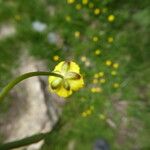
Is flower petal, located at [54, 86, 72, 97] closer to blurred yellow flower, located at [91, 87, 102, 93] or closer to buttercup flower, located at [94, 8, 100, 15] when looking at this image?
blurred yellow flower, located at [91, 87, 102, 93]

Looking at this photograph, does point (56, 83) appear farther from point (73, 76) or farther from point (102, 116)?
point (102, 116)

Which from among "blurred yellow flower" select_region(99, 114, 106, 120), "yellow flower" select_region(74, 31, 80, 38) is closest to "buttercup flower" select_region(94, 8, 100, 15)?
"yellow flower" select_region(74, 31, 80, 38)

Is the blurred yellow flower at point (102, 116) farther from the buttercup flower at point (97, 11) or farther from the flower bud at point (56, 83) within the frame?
the flower bud at point (56, 83)

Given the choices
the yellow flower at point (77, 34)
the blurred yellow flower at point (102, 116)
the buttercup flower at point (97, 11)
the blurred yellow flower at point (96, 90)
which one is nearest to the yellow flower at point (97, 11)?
the buttercup flower at point (97, 11)

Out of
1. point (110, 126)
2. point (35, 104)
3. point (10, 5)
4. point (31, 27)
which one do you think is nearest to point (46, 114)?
point (35, 104)

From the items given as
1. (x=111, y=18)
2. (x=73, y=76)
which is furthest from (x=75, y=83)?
(x=111, y=18)

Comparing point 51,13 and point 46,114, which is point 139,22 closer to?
point 51,13
